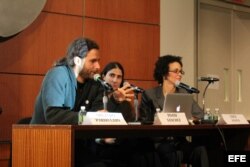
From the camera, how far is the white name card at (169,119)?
2635mm

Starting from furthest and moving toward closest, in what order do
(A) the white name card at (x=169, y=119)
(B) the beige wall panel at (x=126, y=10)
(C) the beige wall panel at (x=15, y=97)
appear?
(B) the beige wall panel at (x=126, y=10)
(C) the beige wall panel at (x=15, y=97)
(A) the white name card at (x=169, y=119)

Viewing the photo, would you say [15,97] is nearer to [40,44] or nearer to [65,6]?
[40,44]

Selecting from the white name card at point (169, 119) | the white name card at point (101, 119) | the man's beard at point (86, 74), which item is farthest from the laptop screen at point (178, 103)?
the white name card at point (101, 119)

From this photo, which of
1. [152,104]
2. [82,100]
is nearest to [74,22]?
[152,104]

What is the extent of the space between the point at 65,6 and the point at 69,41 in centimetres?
33

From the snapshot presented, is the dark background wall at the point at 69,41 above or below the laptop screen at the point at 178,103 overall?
above

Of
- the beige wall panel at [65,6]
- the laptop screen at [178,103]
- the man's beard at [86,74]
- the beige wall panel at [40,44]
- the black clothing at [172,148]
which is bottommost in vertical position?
the black clothing at [172,148]

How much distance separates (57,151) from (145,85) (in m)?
2.78

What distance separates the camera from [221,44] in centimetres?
585

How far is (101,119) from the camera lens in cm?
227

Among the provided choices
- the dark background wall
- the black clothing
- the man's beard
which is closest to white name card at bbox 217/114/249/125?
the black clothing

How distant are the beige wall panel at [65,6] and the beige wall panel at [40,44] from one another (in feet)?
0.15

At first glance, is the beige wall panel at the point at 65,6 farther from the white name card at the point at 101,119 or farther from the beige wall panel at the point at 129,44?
the white name card at the point at 101,119

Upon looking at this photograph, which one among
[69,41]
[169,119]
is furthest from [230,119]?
[69,41]
